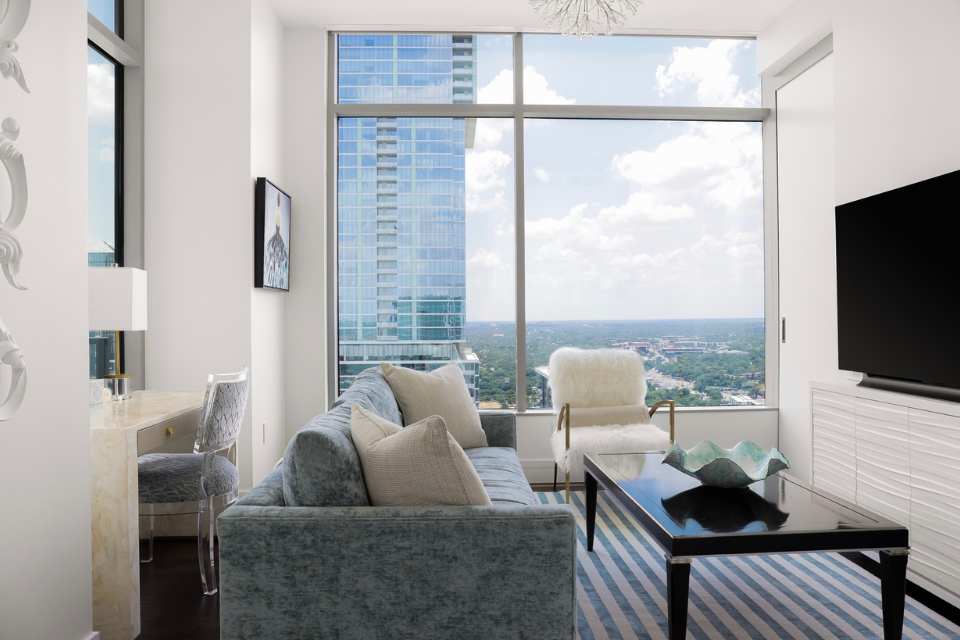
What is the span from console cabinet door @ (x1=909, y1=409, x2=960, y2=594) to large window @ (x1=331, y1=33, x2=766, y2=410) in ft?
7.07

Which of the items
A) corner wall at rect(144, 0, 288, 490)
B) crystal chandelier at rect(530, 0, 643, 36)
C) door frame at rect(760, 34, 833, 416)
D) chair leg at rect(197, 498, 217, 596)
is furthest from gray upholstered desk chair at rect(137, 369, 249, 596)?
door frame at rect(760, 34, 833, 416)

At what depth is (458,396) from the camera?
3.44 metres

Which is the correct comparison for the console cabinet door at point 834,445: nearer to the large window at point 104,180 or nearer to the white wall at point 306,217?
the white wall at point 306,217

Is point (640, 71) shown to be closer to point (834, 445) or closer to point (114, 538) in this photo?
point (834, 445)

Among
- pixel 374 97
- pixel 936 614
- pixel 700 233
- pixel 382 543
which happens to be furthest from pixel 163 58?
pixel 936 614

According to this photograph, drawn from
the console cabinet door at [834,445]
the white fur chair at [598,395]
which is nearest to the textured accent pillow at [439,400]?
the white fur chair at [598,395]

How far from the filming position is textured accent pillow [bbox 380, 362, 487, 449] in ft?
10.7

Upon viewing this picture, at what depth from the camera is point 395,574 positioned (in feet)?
5.49

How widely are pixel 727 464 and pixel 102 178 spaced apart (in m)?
3.55

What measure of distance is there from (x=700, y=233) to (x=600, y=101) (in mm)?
1223

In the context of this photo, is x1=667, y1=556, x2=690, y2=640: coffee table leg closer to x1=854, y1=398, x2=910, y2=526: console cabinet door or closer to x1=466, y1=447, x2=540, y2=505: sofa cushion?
x1=466, y1=447, x2=540, y2=505: sofa cushion

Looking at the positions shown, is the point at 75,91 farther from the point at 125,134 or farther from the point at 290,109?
the point at 290,109

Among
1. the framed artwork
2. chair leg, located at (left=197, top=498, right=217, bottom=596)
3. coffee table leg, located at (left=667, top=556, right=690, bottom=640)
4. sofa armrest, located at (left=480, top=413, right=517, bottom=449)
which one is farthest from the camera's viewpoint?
the framed artwork

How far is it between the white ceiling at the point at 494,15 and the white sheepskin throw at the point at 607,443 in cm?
281
